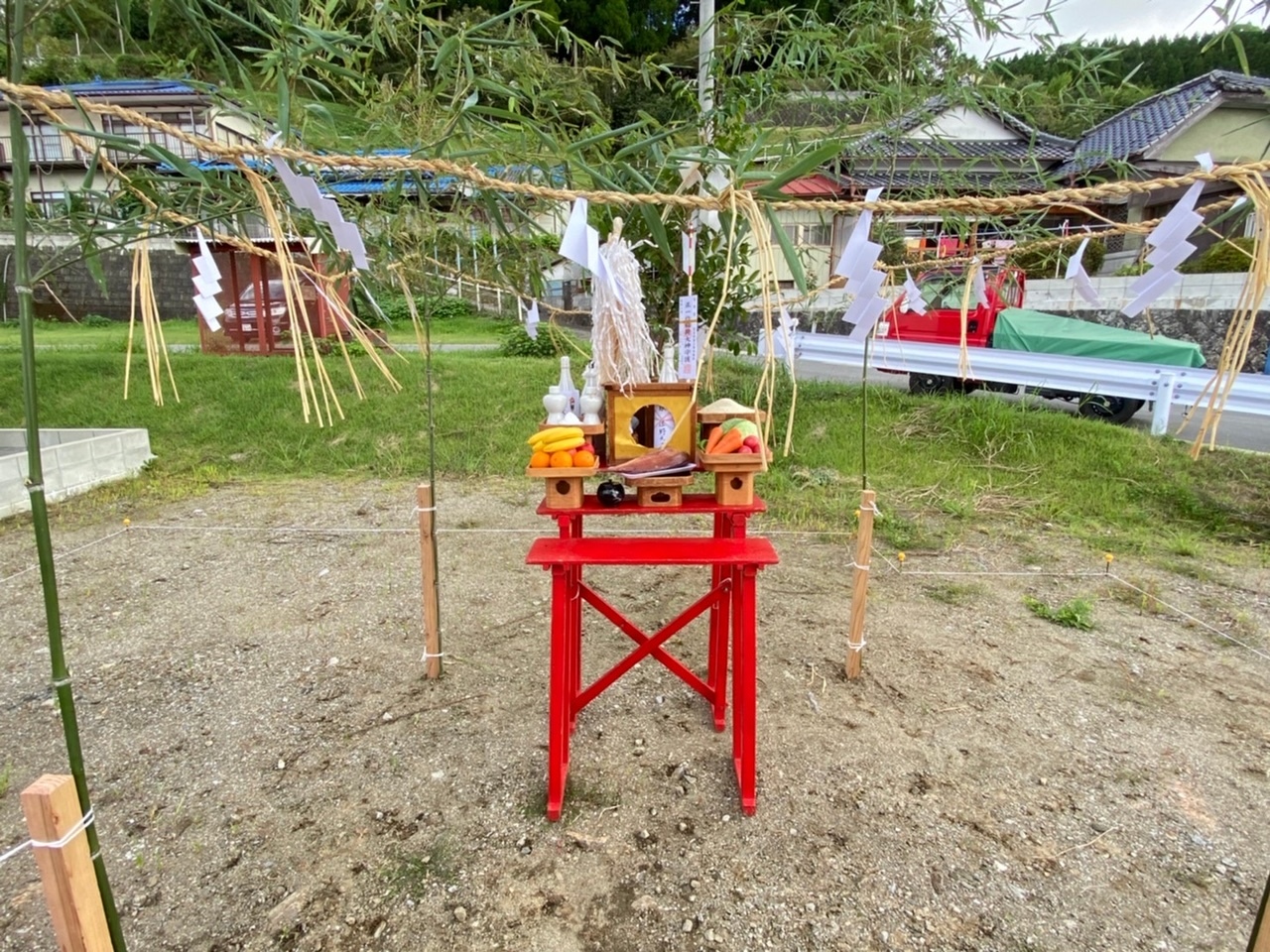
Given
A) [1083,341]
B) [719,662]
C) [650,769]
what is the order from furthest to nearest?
[1083,341] → [719,662] → [650,769]

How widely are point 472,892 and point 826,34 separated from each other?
2.95 metres

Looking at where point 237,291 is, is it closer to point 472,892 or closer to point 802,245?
point 802,245

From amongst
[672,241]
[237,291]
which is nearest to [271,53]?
[672,241]

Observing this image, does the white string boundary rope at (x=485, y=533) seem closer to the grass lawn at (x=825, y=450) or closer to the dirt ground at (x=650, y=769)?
the dirt ground at (x=650, y=769)

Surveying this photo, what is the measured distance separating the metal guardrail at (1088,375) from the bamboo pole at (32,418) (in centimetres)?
452

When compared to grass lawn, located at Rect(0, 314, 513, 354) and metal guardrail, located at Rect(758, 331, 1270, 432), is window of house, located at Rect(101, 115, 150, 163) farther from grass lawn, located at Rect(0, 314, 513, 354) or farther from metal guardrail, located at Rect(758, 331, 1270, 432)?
grass lawn, located at Rect(0, 314, 513, 354)

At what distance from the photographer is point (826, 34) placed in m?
2.48

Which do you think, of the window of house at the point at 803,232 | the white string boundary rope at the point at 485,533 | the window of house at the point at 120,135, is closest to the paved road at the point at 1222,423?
the white string boundary rope at the point at 485,533

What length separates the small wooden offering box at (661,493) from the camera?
77.3 inches

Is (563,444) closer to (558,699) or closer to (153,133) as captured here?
(558,699)

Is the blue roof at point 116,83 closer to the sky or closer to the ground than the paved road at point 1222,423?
closer to the sky

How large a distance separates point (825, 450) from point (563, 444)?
4.03 meters

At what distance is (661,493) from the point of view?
6.62 ft

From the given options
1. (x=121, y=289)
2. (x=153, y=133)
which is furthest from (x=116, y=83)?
(x=121, y=289)
